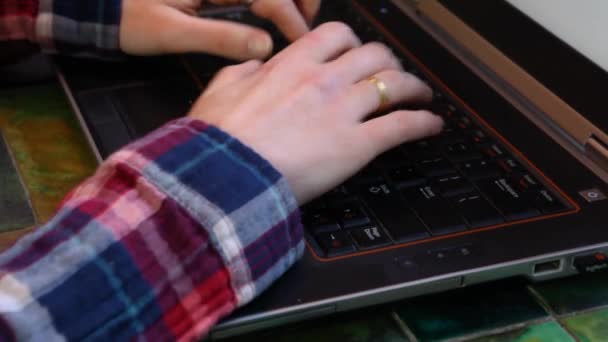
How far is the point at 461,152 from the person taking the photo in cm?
68

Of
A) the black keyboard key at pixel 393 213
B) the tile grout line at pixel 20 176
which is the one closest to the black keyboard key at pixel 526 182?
the black keyboard key at pixel 393 213

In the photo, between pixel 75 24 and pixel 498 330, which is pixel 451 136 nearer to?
pixel 498 330

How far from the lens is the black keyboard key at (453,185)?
628 mm

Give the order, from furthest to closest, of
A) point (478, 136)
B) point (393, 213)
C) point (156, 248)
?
point (478, 136) → point (393, 213) → point (156, 248)

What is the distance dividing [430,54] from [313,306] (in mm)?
384

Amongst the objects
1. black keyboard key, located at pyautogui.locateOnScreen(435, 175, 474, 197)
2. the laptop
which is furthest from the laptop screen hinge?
black keyboard key, located at pyautogui.locateOnScreen(435, 175, 474, 197)

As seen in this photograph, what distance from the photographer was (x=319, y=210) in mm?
604

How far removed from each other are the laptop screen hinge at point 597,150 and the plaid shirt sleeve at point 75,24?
1.47 feet

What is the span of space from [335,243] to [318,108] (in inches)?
4.6

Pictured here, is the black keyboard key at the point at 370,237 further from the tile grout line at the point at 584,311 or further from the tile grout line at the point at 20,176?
the tile grout line at the point at 20,176

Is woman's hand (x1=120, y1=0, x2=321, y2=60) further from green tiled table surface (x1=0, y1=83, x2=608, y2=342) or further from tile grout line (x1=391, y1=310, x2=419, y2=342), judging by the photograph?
tile grout line (x1=391, y1=310, x2=419, y2=342)

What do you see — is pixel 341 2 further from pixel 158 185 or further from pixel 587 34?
pixel 158 185

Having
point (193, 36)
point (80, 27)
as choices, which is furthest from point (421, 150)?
point (80, 27)

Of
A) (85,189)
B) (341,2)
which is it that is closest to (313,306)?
(85,189)
